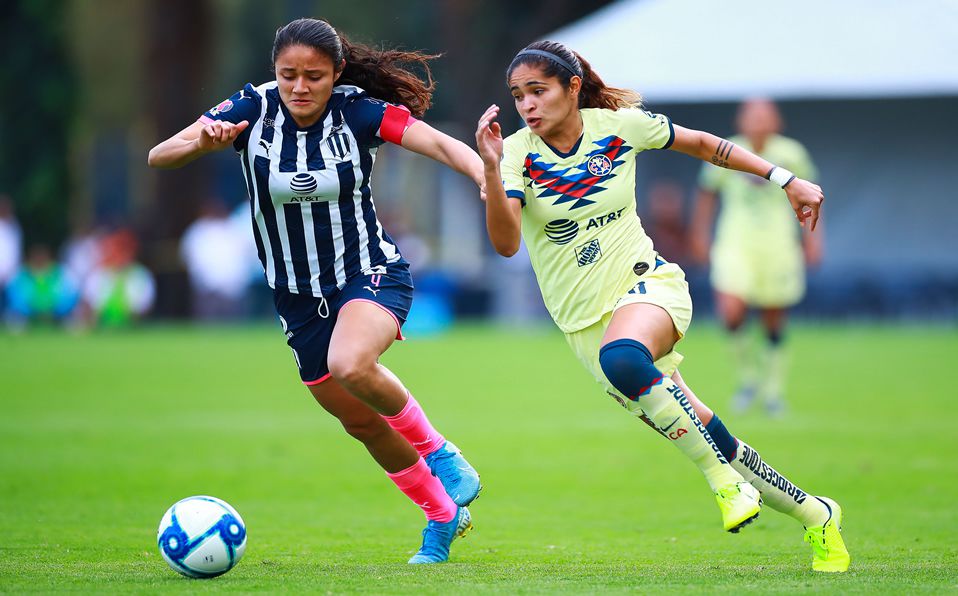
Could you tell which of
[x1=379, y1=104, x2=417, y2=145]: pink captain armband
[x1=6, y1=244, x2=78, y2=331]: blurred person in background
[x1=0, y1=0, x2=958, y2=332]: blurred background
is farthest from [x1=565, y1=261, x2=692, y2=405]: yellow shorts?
[x1=6, y1=244, x2=78, y2=331]: blurred person in background

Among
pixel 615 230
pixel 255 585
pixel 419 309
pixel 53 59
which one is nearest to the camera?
pixel 255 585

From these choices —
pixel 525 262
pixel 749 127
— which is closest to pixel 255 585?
pixel 749 127

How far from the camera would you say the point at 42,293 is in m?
30.7

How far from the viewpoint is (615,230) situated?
6207mm

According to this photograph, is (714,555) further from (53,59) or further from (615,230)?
(53,59)

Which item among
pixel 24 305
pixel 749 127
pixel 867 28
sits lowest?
pixel 24 305

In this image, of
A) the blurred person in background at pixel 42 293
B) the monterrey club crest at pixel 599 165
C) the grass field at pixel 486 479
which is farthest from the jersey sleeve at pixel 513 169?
the blurred person in background at pixel 42 293

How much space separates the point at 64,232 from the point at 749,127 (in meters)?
27.1

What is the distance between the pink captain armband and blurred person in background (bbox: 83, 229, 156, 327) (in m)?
22.5

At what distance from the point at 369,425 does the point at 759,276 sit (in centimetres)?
723

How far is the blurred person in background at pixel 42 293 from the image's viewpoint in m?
30.3

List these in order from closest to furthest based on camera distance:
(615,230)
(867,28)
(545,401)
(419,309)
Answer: (615,230) < (545,401) < (867,28) < (419,309)

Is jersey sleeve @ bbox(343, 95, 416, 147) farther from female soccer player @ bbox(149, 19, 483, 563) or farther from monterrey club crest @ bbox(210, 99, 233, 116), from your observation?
monterrey club crest @ bbox(210, 99, 233, 116)

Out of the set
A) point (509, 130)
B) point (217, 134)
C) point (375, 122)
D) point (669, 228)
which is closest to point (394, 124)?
point (375, 122)
